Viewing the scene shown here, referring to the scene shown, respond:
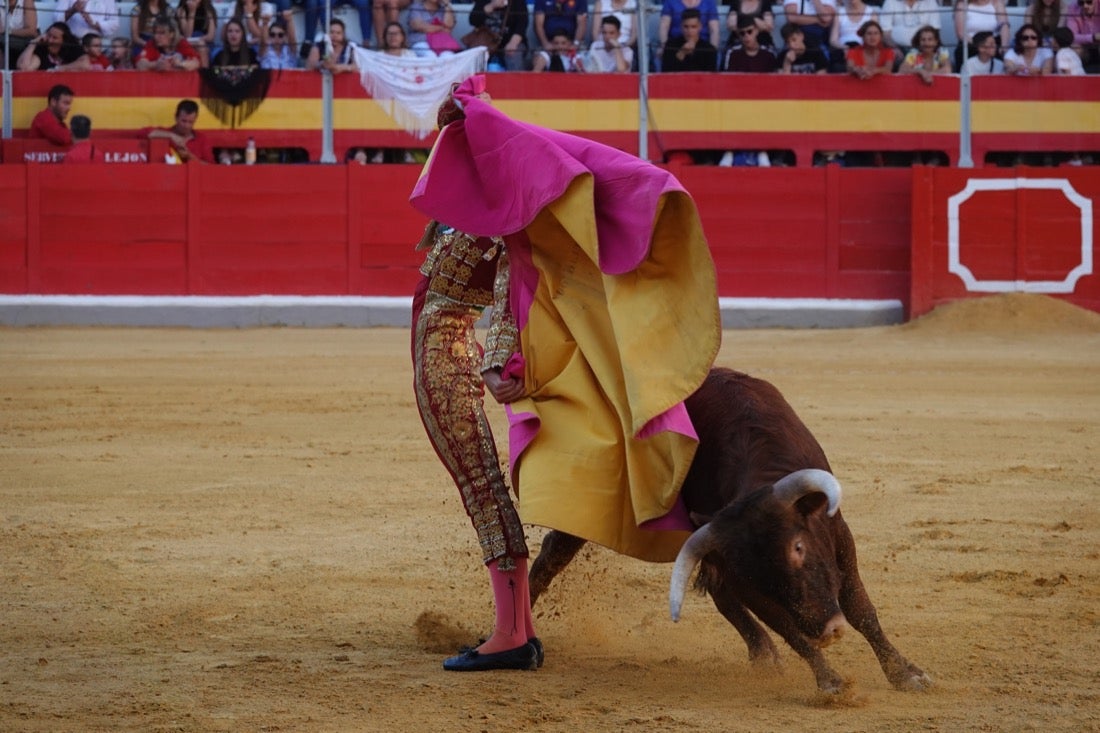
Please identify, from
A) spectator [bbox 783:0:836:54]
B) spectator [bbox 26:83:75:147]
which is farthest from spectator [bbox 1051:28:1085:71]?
spectator [bbox 26:83:75:147]

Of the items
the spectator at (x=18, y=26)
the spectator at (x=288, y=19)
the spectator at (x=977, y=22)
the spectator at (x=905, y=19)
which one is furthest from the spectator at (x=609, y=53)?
the spectator at (x=18, y=26)

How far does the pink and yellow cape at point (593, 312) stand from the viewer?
263 cm

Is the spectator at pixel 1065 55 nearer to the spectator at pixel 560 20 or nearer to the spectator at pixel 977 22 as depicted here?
the spectator at pixel 977 22

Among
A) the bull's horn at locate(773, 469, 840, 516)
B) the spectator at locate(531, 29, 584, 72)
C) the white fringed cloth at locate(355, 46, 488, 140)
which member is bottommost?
the bull's horn at locate(773, 469, 840, 516)

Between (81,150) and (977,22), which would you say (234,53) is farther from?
(977,22)

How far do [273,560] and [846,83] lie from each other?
7.72 m

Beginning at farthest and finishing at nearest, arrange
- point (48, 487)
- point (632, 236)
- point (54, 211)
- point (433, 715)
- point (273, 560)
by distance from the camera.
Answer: point (54, 211)
point (48, 487)
point (273, 560)
point (632, 236)
point (433, 715)

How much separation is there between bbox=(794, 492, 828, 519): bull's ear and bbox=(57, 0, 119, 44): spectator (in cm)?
907

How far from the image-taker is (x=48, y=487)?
15.3 feet

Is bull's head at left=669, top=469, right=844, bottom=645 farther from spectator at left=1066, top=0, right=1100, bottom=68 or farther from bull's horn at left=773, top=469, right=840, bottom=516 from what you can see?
spectator at left=1066, top=0, right=1100, bottom=68

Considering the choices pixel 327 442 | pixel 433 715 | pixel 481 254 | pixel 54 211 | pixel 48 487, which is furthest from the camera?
pixel 54 211

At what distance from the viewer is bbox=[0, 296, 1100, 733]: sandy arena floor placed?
2.48 metres

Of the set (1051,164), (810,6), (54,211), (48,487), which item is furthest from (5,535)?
(1051,164)

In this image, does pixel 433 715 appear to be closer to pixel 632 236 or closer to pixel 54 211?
pixel 632 236
